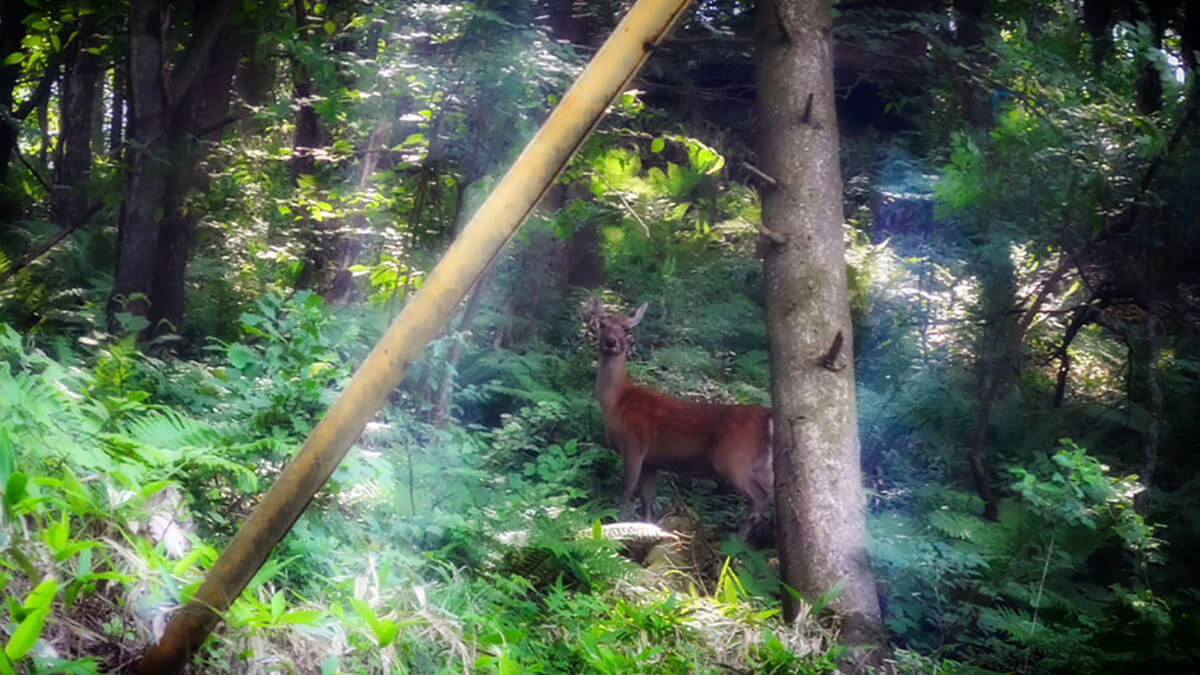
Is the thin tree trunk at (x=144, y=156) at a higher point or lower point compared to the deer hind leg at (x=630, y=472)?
higher

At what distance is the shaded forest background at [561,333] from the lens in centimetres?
291

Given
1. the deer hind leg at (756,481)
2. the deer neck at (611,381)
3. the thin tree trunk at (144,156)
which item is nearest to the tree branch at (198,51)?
the thin tree trunk at (144,156)

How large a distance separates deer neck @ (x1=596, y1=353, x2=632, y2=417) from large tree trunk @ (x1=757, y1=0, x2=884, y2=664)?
2.11 meters

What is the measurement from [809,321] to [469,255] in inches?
97.3

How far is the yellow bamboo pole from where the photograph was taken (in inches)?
74.0

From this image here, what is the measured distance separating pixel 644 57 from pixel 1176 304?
485 centimetres

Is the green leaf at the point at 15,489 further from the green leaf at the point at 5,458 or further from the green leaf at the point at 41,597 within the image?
the green leaf at the point at 41,597

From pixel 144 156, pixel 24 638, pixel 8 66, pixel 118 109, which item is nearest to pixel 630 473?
pixel 144 156

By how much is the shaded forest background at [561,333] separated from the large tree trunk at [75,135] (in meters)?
0.17

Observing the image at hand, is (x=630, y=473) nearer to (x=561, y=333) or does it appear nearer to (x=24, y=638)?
(x=561, y=333)

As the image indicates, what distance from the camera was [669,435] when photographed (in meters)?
5.96

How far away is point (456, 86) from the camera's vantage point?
4848mm

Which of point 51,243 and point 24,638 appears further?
point 51,243

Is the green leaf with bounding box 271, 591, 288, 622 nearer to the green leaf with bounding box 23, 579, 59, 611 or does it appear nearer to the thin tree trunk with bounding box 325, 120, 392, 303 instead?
the green leaf with bounding box 23, 579, 59, 611
